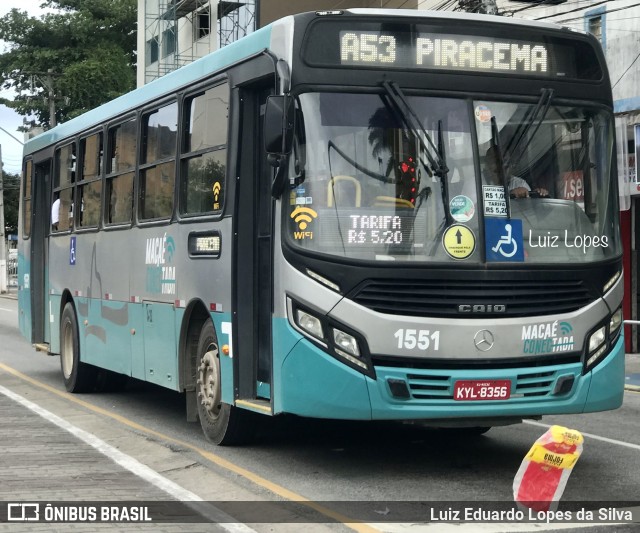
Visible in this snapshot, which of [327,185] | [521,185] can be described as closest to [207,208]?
[327,185]

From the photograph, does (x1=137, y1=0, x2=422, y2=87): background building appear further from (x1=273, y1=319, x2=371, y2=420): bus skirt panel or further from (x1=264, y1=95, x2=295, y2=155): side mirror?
(x1=273, y1=319, x2=371, y2=420): bus skirt panel

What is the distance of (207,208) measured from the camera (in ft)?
34.1

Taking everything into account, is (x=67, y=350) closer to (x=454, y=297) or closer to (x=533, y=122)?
(x=454, y=297)

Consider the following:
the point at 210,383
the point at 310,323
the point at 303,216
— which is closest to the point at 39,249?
the point at 210,383

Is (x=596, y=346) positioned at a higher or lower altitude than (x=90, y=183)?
lower

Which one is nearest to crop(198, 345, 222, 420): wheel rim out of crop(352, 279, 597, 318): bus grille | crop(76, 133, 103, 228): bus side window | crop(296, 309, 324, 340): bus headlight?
crop(296, 309, 324, 340): bus headlight

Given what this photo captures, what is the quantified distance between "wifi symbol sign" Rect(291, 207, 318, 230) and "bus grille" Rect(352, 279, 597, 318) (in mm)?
623

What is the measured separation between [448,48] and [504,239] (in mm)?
1482

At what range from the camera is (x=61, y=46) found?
2571 inches

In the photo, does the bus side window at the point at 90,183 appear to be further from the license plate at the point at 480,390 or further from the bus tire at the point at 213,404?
the license plate at the point at 480,390

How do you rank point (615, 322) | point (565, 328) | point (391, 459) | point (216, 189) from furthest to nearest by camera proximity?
point (216, 189)
point (391, 459)
point (615, 322)
point (565, 328)

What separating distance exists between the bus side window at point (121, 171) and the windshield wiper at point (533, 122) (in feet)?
16.1

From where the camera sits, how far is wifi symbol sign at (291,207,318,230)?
28.5ft

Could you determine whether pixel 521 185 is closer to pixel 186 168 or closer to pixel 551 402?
pixel 551 402
